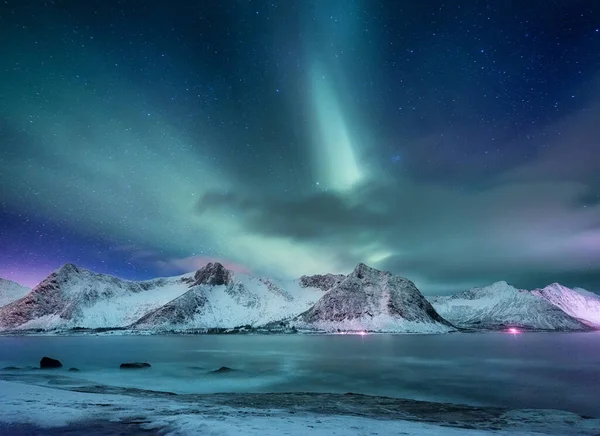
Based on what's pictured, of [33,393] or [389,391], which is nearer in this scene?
[33,393]

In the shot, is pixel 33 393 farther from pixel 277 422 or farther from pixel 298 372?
pixel 298 372

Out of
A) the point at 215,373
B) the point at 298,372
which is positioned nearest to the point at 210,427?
the point at 215,373

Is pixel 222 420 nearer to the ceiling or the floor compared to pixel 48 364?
nearer to the floor

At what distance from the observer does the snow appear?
19.9 meters

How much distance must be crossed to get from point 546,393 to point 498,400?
9.44m

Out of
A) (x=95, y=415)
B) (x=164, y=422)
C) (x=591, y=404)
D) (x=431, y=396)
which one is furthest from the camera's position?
(x=431, y=396)

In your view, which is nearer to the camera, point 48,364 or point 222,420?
point 222,420

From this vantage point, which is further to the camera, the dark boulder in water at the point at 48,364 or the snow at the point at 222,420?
the dark boulder in water at the point at 48,364

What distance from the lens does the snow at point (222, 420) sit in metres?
19.9

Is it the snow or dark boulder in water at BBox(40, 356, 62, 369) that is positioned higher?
dark boulder in water at BBox(40, 356, 62, 369)

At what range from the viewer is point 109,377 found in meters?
56.3

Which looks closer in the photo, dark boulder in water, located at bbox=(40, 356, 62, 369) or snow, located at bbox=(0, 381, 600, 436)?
snow, located at bbox=(0, 381, 600, 436)

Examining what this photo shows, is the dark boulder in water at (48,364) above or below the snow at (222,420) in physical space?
above

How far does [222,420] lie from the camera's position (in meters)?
22.0
